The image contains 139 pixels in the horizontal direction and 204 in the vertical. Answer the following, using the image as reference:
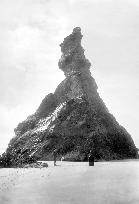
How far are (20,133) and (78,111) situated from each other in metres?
12.7

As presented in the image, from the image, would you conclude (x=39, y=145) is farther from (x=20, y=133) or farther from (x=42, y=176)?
(x=42, y=176)

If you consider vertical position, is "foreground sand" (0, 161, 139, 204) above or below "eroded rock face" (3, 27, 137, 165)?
below

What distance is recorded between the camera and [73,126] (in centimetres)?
5838

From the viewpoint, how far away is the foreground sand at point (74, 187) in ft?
61.1

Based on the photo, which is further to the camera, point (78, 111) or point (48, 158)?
point (78, 111)

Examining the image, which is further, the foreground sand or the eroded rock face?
the eroded rock face

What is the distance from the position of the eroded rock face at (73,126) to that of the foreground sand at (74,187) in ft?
81.6

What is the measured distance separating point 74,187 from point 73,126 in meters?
37.7

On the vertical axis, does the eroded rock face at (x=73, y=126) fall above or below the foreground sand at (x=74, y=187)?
above

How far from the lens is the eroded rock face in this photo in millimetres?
55312

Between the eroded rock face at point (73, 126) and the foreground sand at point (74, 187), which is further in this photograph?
the eroded rock face at point (73, 126)

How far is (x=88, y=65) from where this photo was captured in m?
74.5

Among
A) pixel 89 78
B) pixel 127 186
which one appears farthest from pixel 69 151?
pixel 127 186

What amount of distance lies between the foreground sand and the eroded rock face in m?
24.9
